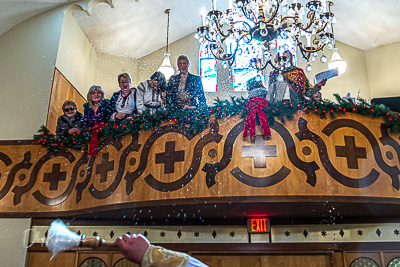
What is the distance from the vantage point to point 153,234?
24.4 ft

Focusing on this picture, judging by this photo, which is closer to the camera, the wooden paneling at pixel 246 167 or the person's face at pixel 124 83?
the wooden paneling at pixel 246 167

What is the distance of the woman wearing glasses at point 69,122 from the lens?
7250mm

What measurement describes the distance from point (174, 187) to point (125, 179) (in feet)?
2.75

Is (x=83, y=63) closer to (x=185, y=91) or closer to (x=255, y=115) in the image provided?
(x=185, y=91)

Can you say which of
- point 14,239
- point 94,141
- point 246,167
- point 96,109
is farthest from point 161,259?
point 14,239

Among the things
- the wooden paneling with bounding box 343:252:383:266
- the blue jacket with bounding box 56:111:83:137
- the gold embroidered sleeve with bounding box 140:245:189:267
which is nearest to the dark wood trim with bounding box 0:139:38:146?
the blue jacket with bounding box 56:111:83:137

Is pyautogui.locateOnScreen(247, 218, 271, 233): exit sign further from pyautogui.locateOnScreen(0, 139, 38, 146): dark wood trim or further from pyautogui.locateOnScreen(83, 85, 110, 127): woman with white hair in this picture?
pyautogui.locateOnScreen(0, 139, 38, 146): dark wood trim

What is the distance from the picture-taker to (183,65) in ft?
22.5

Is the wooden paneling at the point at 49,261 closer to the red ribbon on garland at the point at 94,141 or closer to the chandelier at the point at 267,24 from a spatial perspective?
the red ribbon on garland at the point at 94,141

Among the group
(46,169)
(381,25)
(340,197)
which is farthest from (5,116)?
(381,25)

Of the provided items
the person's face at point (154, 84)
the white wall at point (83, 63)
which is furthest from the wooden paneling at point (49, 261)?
the white wall at point (83, 63)

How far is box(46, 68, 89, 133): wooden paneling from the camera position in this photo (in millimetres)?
8369

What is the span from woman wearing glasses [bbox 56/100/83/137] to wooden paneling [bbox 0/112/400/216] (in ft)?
3.33

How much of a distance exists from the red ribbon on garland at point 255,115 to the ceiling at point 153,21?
5219 mm
